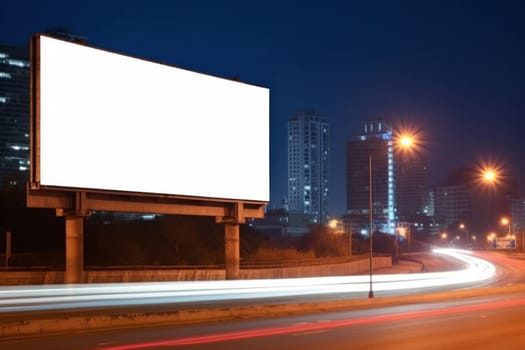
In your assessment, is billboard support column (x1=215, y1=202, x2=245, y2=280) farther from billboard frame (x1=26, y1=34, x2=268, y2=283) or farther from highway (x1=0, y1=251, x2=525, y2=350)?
highway (x1=0, y1=251, x2=525, y2=350)

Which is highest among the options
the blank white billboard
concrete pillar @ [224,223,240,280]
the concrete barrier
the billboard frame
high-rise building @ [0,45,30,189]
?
high-rise building @ [0,45,30,189]

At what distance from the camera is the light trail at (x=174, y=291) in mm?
26558

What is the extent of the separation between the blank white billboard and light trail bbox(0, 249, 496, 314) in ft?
16.7

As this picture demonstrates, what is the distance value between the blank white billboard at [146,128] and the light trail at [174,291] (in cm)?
508

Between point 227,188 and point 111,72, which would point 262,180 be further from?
point 111,72

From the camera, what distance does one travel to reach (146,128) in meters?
36.3

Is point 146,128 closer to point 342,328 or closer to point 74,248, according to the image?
point 74,248

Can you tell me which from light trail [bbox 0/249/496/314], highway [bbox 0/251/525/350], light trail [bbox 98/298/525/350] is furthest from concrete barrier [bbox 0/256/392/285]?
light trail [bbox 98/298/525/350]

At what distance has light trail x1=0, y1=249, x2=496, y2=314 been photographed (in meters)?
26.6

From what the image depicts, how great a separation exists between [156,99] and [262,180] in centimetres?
907

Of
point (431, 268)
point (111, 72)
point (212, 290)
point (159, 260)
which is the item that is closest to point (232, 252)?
point (212, 290)

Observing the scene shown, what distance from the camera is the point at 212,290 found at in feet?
117

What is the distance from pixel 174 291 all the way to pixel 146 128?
850cm

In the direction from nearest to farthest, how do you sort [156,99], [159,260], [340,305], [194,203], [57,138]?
[340,305]
[57,138]
[156,99]
[194,203]
[159,260]
